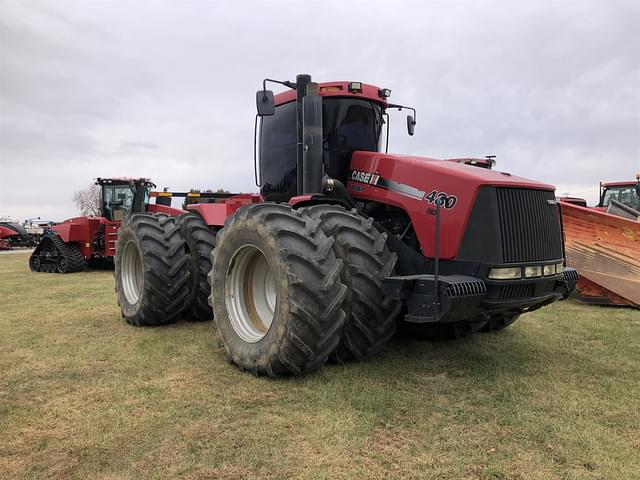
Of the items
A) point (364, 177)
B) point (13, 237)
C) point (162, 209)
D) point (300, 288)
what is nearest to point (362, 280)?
point (300, 288)

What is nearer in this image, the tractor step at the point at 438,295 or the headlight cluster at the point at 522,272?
the tractor step at the point at 438,295

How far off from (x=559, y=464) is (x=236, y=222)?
303cm

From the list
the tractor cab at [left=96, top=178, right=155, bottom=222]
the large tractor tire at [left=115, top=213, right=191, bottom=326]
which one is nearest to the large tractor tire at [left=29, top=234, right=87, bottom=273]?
the tractor cab at [left=96, top=178, right=155, bottom=222]

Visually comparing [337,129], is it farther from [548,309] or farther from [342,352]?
[548,309]

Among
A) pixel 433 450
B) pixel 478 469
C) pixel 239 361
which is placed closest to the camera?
pixel 478 469

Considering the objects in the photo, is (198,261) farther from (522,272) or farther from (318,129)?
(522,272)

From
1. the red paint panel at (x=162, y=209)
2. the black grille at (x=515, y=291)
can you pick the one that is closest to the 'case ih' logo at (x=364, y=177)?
the black grille at (x=515, y=291)

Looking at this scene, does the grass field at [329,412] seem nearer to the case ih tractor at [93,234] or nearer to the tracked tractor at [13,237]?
the case ih tractor at [93,234]

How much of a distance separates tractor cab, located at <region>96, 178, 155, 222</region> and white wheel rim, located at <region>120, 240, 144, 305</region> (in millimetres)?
8471

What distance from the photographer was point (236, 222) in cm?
454

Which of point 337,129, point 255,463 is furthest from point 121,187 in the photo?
point 255,463

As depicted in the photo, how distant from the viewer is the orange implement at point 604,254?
23.8 feet

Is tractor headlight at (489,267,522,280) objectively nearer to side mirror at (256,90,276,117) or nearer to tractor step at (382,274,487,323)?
tractor step at (382,274,487,323)

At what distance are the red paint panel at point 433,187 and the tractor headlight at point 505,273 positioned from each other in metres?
0.33
